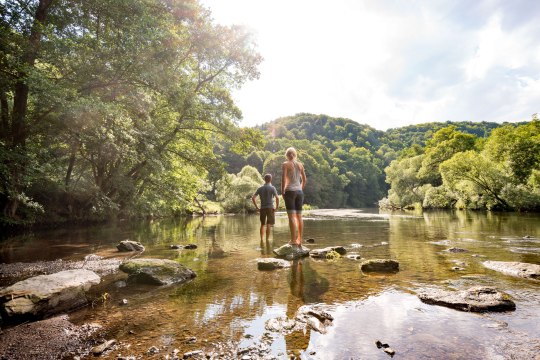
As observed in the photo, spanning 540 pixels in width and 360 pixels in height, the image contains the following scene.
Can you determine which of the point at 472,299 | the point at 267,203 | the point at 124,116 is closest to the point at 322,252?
the point at 267,203

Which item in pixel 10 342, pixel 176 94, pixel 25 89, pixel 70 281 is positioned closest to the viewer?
pixel 10 342

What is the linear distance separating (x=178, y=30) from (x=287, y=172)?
15691 millimetres

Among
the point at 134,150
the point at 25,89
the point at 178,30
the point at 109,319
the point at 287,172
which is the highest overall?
the point at 178,30

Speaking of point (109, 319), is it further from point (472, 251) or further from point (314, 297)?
point (472, 251)

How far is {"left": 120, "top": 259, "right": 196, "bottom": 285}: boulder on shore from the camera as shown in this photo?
6.07 m

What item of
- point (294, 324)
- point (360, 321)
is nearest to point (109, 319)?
point (294, 324)

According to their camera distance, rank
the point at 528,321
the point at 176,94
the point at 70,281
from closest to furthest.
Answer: the point at 528,321 → the point at 70,281 → the point at 176,94

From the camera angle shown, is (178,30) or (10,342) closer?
(10,342)

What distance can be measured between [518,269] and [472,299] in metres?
2.75

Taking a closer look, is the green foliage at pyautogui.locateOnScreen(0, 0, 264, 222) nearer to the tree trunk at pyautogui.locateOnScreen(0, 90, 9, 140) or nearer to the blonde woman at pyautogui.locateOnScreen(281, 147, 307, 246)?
the tree trunk at pyautogui.locateOnScreen(0, 90, 9, 140)

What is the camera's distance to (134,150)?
53.7 ft

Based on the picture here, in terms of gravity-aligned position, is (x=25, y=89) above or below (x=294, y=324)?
above

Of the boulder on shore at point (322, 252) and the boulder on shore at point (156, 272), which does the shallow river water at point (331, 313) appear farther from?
the boulder on shore at point (322, 252)

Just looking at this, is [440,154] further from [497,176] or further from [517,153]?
[497,176]
